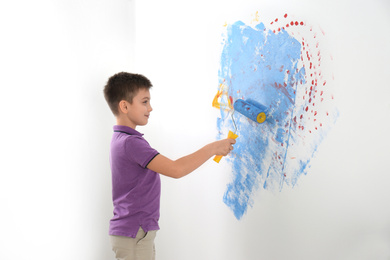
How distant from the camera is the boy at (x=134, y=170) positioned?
1.17m

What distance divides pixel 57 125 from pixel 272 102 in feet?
2.64

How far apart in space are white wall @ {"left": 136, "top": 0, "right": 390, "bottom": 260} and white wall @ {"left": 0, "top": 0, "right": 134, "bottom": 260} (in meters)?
0.22

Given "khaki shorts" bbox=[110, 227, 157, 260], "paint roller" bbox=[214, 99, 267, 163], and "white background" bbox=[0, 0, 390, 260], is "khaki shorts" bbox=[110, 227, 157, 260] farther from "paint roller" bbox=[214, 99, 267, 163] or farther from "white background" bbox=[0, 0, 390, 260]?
"paint roller" bbox=[214, 99, 267, 163]

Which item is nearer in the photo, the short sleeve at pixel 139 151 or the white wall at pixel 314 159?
the white wall at pixel 314 159

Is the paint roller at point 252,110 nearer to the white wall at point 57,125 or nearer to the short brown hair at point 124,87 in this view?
the short brown hair at point 124,87

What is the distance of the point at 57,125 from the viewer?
1412 millimetres

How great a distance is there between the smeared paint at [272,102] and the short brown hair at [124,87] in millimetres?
289

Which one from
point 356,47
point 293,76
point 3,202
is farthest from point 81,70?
point 356,47

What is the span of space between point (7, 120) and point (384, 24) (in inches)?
46.5

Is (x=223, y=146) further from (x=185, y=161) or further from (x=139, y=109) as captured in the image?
(x=139, y=109)

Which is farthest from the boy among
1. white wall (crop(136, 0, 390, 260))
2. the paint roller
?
white wall (crop(136, 0, 390, 260))

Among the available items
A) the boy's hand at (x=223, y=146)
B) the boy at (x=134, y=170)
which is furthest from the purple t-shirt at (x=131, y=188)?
the boy's hand at (x=223, y=146)

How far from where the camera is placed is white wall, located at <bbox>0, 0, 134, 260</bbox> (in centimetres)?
128

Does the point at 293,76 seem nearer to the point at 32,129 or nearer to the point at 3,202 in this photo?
the point at 32,129
